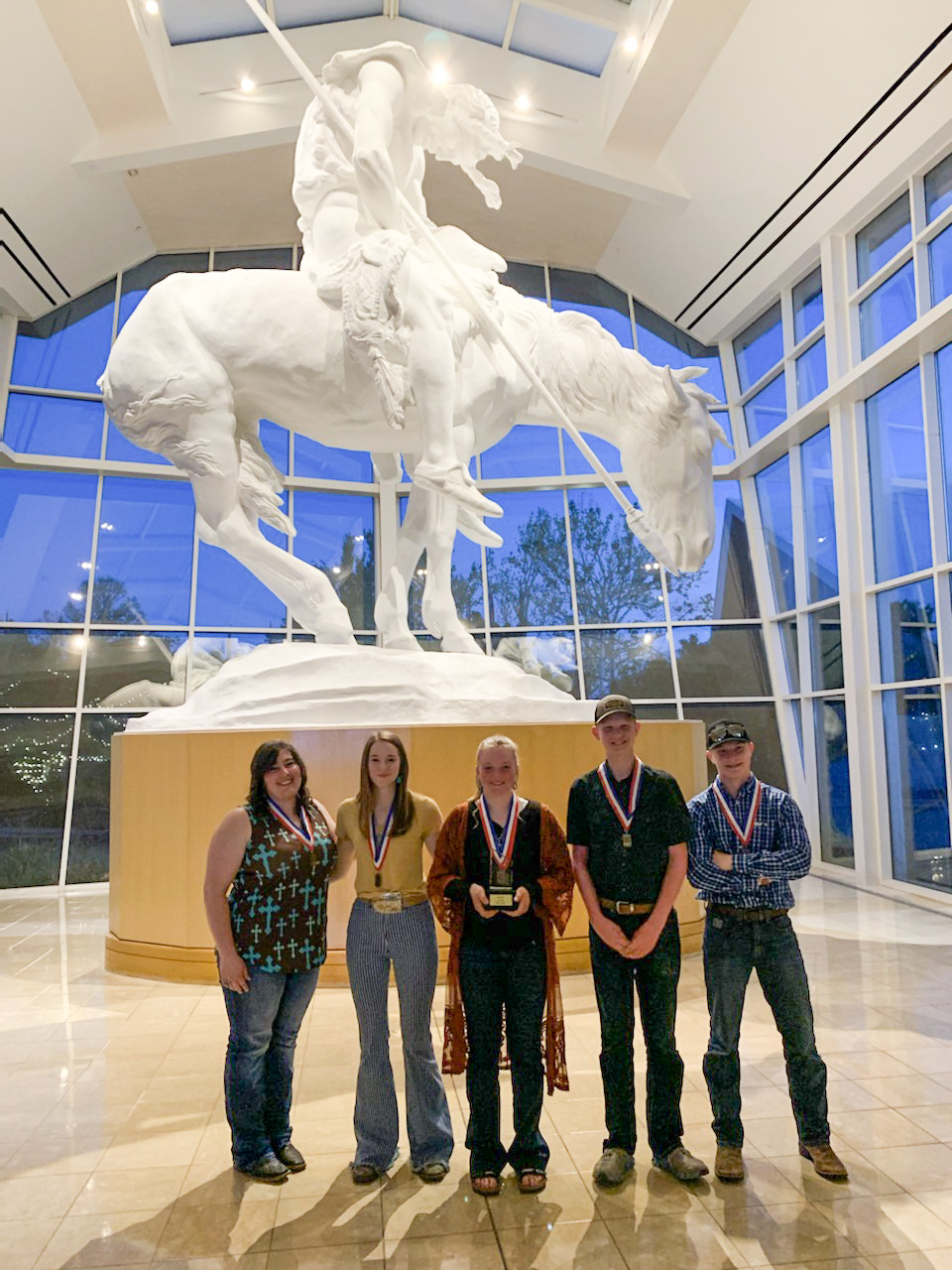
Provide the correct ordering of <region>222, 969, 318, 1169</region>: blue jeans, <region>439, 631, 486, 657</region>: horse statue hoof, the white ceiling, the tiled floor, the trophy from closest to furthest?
the tiled floor, the trophy, <region>222, 969, 318, 1169</region>: blue jeans, <region>439, 631, 486, 657</region>: horse statue hoof, the white ceiling

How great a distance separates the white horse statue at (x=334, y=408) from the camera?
183 inches

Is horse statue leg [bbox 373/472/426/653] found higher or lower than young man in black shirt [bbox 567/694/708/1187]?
higher

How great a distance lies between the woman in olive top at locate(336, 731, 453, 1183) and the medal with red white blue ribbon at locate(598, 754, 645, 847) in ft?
1.50

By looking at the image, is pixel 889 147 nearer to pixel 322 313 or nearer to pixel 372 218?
pixel 372 218

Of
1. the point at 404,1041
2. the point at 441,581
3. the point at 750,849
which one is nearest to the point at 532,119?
the point at 441,581

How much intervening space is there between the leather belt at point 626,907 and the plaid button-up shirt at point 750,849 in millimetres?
156

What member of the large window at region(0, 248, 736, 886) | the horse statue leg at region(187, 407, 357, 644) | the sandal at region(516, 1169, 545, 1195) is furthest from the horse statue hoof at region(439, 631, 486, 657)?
the large window at region(0, 248, 736, 886)

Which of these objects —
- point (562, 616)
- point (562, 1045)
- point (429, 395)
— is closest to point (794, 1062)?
point (562, 1045)

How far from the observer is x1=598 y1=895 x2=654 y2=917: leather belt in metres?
2.33

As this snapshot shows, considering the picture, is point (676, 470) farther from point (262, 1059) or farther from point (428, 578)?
point (262, 1059)

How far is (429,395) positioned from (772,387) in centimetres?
676

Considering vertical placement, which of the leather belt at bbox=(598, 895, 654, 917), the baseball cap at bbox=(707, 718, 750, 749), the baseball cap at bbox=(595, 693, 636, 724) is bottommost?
the leather belt at bbox=(598, 895, 654, 917)

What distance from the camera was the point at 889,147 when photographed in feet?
24.3

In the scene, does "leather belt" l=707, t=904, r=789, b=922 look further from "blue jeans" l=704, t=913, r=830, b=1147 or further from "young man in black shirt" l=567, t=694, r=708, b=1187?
"young man in black shirt" l=567, t=694, r=708, b=1187
